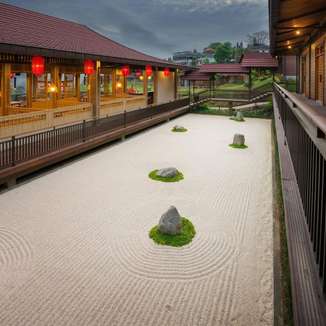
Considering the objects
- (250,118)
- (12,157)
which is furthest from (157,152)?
(250,118)

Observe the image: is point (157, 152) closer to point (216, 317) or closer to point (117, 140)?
point (117, 140)

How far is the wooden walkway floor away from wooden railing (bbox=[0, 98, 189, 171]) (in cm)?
701

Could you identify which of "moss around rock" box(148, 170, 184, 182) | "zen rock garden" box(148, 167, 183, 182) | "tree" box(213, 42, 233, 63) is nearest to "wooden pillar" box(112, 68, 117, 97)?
"moss around rock" box(148, 170, 184, 182)

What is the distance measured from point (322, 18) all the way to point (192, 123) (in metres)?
12.5

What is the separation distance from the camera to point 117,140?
15859mm

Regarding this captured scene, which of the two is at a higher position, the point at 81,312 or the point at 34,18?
the point at 34,18

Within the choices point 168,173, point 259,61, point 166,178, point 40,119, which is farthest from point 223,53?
point 166,178

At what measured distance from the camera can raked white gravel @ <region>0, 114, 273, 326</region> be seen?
4.11m

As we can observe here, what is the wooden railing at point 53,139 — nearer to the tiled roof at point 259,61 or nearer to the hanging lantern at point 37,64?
the hanging lantern at point 37,64

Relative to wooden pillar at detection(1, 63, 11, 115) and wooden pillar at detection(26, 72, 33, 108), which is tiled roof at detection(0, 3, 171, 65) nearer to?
wooden pillar at detection(1, 63, 11, 115)

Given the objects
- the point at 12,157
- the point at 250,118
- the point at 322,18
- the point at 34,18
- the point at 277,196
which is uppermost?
the point at 34,18

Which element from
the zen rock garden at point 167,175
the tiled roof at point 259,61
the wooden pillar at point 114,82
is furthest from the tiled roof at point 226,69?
the zen rock garden at point 167,175

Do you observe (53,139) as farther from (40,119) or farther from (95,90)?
(95,90)

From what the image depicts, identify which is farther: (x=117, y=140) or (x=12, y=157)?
(x=117, y=140)
